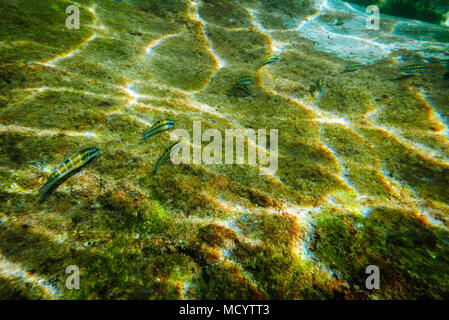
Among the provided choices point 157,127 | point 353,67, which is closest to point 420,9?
point 353,67

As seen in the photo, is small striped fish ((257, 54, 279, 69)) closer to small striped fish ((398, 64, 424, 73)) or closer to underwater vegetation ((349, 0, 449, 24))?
small striped fish ((398, 64, 424, 73))

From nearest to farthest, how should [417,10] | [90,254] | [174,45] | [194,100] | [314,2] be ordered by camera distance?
[90,254] < [194,100] < [174,45] < [314,2] < [417,10]

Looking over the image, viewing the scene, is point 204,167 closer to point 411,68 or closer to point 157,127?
point 157,127

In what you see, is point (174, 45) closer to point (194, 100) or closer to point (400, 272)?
point (194, 100)

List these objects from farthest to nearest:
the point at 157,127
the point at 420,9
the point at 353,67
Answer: the point at 420,9 → the point at 353,67 → the point at 157,127

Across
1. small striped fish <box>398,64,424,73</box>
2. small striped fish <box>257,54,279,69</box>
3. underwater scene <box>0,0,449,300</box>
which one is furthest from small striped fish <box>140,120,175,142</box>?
small striped fish <box>398,64,424,73</box>

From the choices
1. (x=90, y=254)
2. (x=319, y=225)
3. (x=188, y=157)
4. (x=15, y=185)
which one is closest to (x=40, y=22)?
(x=15, y=185)

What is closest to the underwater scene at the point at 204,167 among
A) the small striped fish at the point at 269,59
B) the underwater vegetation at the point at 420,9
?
the small striped fish at the point at 269,59

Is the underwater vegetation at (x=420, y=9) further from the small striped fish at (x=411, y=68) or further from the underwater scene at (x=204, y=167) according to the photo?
the small striped fish at (x=411, y=68)

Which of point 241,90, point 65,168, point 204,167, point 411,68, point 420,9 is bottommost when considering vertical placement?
point 204,167
